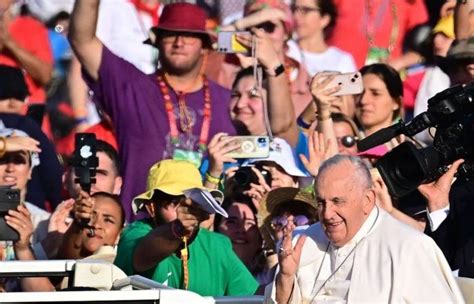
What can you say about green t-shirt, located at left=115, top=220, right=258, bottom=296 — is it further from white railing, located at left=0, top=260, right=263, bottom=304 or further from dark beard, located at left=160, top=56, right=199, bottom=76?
dark beard, located at left=160, top=56, right=199, bottom=76

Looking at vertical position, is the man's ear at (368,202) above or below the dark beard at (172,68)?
below

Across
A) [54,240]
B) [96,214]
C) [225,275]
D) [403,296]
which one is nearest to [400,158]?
[403,296]

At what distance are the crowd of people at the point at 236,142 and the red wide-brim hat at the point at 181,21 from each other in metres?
0.01

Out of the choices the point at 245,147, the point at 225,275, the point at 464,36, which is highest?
the point at 464,36

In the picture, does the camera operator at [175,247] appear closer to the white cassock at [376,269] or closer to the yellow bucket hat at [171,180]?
the yellow bucket hat at [171,180]

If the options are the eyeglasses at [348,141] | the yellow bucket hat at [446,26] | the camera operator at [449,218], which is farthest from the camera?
the yellow bucket hat at [446,26]

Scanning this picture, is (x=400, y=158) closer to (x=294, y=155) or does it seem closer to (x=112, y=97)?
(x=294, y=155)

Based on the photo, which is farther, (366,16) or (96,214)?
(366,16)

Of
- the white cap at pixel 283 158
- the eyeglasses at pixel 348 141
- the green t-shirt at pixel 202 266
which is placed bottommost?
the green t-shirt at pixel 202 266

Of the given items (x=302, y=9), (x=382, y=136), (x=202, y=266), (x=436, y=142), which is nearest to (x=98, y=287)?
(x=202, y=266)

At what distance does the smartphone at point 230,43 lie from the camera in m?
10.3

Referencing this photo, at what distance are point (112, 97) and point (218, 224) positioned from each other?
1.25 meters

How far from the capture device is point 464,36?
11.1 metres

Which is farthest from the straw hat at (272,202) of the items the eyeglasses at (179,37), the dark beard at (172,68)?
Result: the eyeglasses at (179,37)
